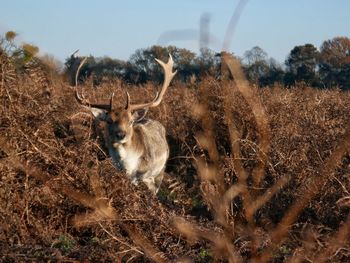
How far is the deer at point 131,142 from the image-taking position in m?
11.1

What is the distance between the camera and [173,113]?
16594 millimetres

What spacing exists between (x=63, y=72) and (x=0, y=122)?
5597 mm

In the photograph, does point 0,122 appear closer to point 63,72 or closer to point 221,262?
point 221,262

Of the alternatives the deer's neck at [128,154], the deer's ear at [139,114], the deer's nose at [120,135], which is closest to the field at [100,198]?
the deer's nose at [120,135]

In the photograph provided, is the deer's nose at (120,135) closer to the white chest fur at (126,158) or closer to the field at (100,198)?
the white chest fur at (126,158)

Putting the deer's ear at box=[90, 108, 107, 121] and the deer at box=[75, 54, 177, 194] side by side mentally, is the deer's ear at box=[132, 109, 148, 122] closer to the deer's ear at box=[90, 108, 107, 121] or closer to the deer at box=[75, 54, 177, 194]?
the deer at box=[75, 54, 177, 194]

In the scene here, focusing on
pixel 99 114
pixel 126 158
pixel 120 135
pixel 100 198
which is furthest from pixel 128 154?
pixel 100 198

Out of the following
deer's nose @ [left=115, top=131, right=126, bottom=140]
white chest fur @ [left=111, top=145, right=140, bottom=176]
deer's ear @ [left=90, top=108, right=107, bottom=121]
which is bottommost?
white chest fur @ [left=111, top=145, right=140, bottom=176]

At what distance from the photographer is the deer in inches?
436

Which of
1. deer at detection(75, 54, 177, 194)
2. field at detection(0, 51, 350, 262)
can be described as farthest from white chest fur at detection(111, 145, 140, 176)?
field at detection(0, 51, 350, 262)

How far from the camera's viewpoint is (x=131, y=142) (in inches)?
454

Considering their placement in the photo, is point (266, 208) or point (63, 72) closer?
point (266, 208)

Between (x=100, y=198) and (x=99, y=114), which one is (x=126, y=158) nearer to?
(x=99, y=114)

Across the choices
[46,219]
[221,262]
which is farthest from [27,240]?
[221,262]
